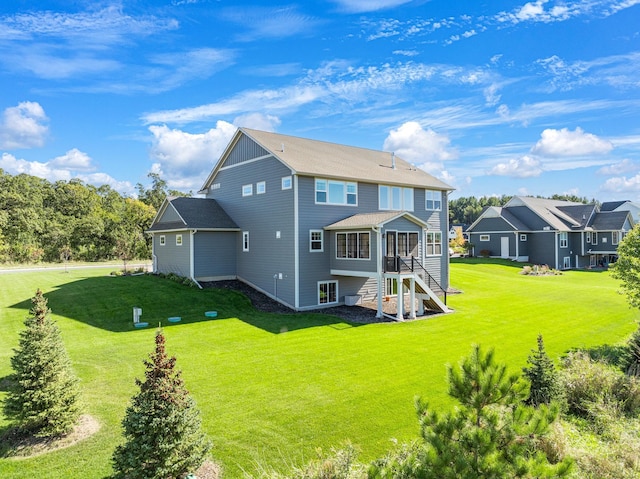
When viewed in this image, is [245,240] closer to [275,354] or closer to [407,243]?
[407,243]

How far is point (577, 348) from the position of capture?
1378cm

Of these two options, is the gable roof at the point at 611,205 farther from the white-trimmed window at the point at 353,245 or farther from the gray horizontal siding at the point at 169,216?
the gray horizontal siding at the point at 169,216

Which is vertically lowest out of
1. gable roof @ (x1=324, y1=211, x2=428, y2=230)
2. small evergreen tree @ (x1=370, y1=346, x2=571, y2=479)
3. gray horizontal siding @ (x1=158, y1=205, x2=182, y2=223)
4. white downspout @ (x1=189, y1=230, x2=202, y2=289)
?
small evergreen tree @ (x1=370, y1=346, x2=571, y2=479)

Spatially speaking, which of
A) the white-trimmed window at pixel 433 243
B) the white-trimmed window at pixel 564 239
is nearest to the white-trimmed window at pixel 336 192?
the white-trimmed window at pixel 433 243

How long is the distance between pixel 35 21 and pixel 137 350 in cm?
1194

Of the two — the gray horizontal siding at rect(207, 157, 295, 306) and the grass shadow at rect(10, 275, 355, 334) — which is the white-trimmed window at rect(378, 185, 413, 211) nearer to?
the gray horizontal siding at rect(207, 157, 295, 306)

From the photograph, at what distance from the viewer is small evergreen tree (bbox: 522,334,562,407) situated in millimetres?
8750

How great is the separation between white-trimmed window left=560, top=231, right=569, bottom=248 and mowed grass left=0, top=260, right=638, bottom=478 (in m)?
18.5

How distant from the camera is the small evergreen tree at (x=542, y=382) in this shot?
28.7ft

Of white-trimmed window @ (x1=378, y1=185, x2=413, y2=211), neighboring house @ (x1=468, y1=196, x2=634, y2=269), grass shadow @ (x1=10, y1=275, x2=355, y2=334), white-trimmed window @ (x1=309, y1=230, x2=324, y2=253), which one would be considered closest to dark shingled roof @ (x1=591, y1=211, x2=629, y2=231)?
neighboring house @ (x1=468, y1=196, x2=634, y2=269)

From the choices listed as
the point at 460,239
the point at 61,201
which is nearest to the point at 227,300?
the point at 61,201

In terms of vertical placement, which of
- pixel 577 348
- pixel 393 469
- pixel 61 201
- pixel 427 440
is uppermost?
pixel 61 201

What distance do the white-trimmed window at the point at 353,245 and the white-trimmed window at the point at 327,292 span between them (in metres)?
1.61

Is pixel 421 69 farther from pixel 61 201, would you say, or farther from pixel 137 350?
pixel 61 201
